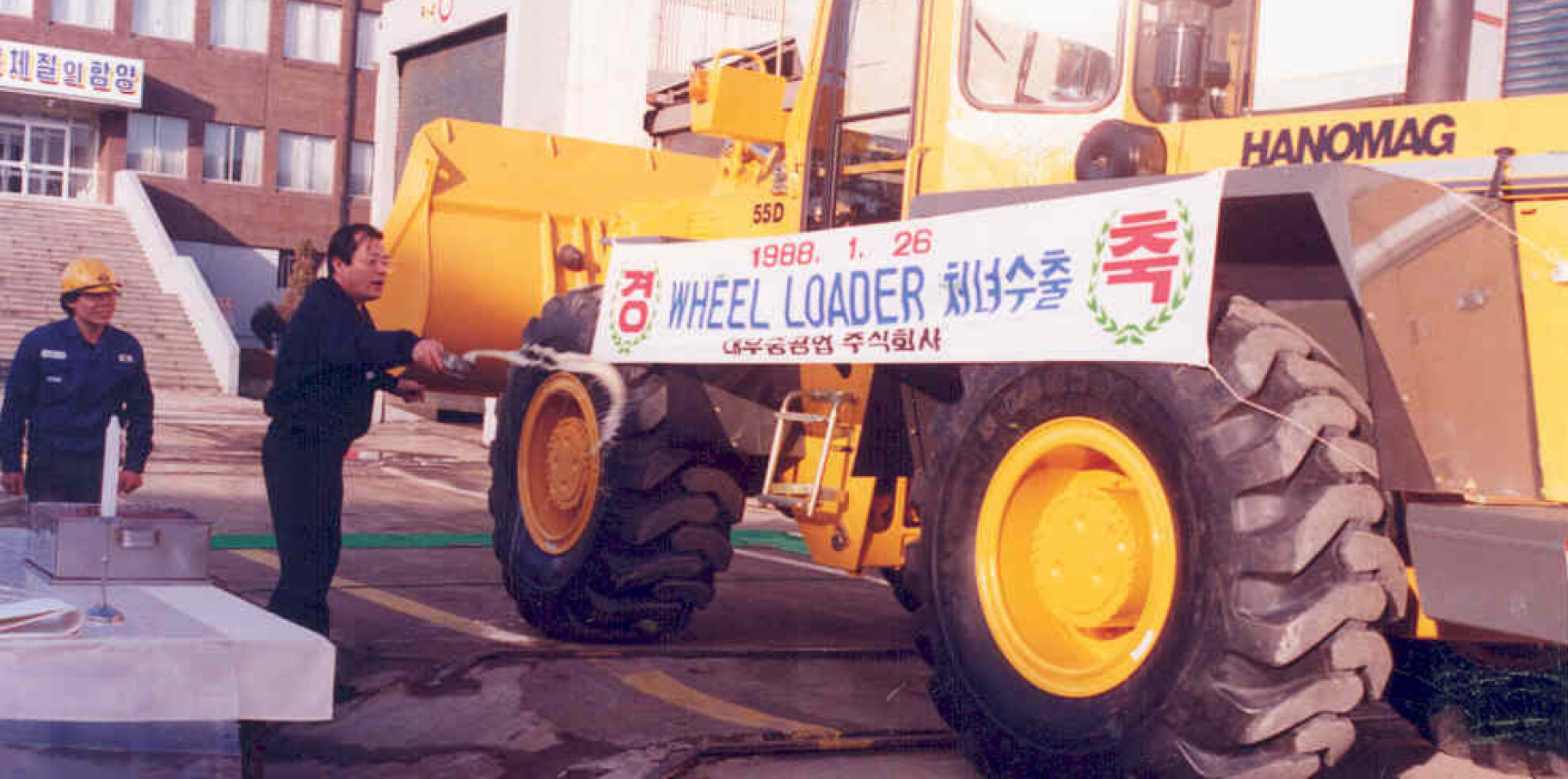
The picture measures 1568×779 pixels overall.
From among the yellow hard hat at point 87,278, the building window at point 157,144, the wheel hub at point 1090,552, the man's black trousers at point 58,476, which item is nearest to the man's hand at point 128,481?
the man's black trousers at point 58,476

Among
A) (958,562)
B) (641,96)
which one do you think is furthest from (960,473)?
(641,96)

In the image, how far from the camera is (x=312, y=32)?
4641cm

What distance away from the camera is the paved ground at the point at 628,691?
5.36m

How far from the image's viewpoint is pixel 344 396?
21.1 feet

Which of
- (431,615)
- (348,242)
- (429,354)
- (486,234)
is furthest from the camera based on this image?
(486,234)

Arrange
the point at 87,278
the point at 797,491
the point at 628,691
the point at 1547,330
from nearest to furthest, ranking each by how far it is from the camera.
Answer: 1. the point at 1547,330
2. the point at 628,691
3. the point at 797,491
4. the point at 87,278

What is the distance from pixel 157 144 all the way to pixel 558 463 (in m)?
40.4

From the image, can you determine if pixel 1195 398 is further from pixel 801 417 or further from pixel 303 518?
pixel 303 518

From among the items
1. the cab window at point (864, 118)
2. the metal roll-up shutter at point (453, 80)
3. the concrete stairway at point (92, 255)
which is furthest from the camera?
the concrete stairway at point (92, 255)

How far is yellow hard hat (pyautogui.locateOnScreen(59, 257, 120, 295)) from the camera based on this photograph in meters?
7.33

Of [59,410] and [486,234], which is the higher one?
[486,234]

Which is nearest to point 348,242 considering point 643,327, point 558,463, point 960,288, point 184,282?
point 643,327

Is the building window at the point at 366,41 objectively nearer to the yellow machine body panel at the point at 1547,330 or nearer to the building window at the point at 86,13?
the building window at the point at 86,13

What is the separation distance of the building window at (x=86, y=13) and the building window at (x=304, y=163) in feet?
17.5
